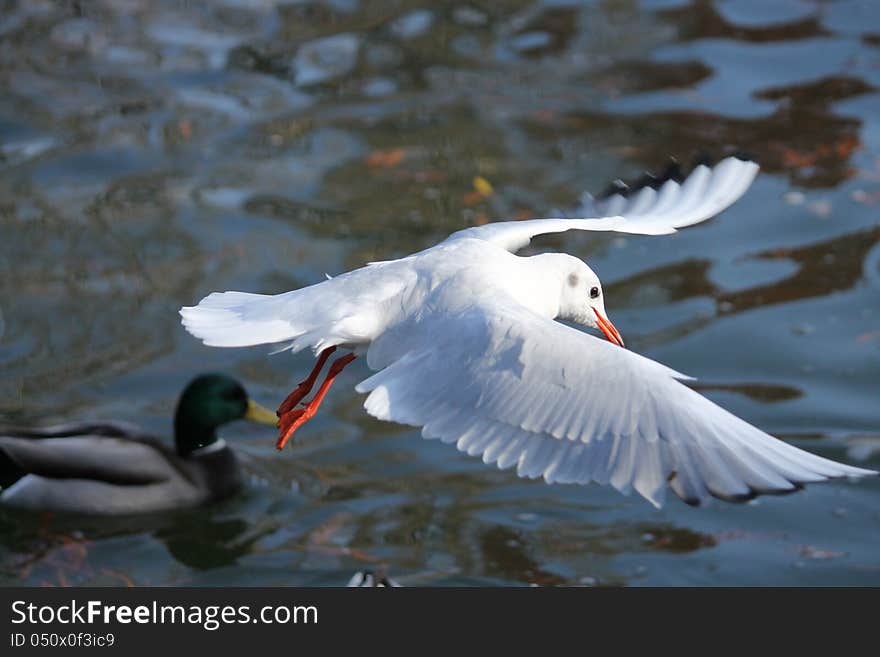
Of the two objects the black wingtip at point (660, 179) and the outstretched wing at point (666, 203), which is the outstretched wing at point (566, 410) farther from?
the black wingtip at point (660, 179)

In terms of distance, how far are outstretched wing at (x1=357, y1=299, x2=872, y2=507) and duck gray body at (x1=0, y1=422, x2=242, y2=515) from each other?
10.6 feet

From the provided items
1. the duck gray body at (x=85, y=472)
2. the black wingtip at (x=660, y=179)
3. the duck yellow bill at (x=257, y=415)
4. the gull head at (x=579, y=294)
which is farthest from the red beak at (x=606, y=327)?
the duck gray body at (x=85, y=472)

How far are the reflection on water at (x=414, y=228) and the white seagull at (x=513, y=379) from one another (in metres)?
1.97

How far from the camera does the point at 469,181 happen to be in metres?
10.2

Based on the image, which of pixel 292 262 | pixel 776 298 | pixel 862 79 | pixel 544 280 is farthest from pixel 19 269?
pixel 862 79

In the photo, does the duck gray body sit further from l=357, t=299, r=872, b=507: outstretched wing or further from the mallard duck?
l=357, t=299, r=872, b=507: outstretched wing

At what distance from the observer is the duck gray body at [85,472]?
7324 mm

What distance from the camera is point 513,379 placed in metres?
4.38

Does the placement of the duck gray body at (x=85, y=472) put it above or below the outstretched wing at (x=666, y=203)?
below

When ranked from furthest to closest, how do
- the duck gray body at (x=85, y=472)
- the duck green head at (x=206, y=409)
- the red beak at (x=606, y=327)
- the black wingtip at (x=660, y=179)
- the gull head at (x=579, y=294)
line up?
the duck green head at (x=206, y=409)
the duck gray body at (x=85, y=472)
the black wingtip at (x=660, y=179)
the red beak at (x=606, y=327)
the gull head at (x=579, y=294)

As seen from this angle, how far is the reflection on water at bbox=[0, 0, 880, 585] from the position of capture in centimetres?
716

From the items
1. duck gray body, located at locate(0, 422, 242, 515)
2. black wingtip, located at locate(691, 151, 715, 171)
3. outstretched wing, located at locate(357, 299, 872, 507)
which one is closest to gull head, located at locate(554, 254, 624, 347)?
outstretched wing, located at locate(357, 299, 872, 507)

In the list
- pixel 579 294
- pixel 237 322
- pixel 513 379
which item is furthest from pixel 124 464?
pixel 513 379

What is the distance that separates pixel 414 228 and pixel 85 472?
2991 mm
